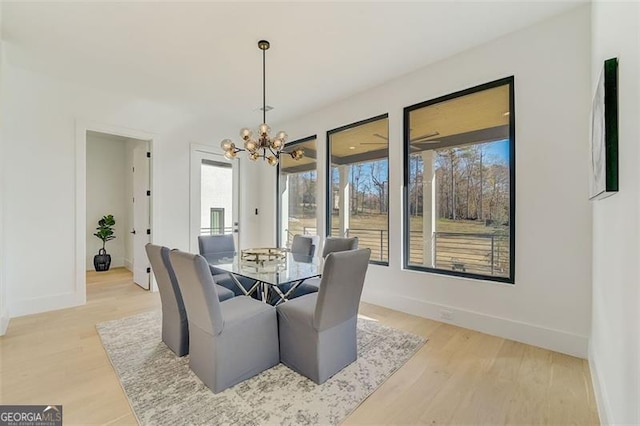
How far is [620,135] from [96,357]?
152 inches

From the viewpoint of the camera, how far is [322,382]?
201 centimetres

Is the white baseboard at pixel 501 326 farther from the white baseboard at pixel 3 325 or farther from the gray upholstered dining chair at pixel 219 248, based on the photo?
the white baseboard at pixel 3 325

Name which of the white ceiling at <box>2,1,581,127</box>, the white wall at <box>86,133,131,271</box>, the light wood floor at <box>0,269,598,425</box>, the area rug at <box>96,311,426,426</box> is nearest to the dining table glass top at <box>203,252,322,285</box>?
the area rug at <box>96,311,426,426</box>

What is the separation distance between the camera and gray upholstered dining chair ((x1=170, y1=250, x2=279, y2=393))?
1.85 meters

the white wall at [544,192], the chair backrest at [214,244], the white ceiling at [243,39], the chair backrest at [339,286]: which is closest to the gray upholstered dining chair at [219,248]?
the chair backrest at [214,244]

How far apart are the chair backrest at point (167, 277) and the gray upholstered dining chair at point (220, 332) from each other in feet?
0.98

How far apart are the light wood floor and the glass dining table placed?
3.58 ft

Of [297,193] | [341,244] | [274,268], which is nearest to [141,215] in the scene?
[297,193]

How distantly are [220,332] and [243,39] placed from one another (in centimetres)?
270

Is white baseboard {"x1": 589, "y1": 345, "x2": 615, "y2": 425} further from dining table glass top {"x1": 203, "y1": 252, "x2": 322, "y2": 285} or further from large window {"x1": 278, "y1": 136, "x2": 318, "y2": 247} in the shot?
large window {"x1": 278, "y1": 136, "x2": 318, "y2": 247}

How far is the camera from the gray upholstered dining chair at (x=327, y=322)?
1.94 m

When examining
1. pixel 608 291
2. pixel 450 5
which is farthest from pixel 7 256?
pixel 608 291

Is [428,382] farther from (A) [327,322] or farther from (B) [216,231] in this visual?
(B) [216,231]

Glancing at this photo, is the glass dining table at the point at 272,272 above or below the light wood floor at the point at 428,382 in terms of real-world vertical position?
above
